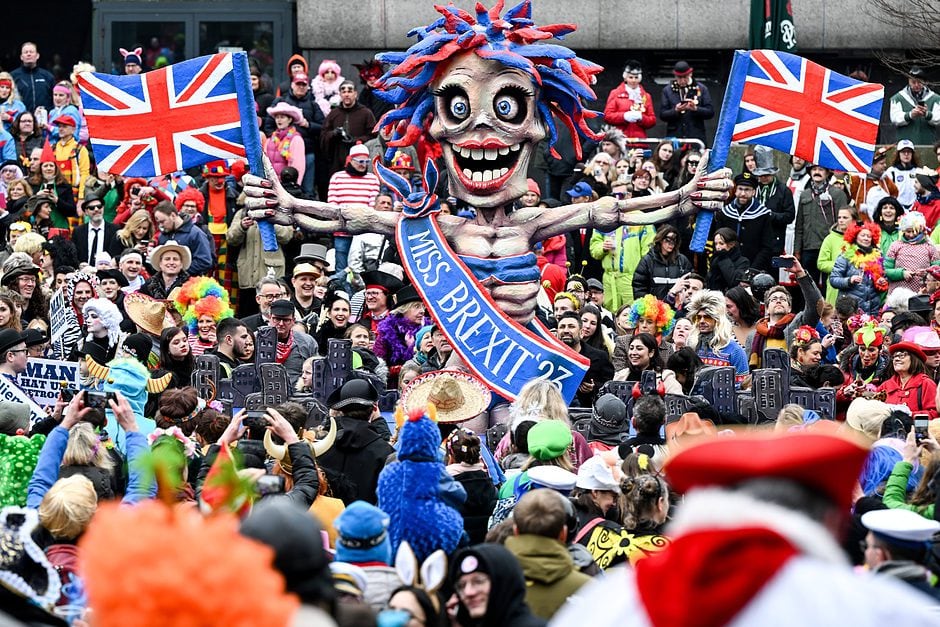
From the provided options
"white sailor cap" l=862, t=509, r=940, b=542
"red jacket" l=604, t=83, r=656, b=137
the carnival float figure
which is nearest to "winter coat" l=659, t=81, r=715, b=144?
"red jacket" l=604, t=83, r=656, b=137

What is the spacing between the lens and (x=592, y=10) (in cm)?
2298

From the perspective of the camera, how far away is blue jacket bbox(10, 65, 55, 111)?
20.2 meters

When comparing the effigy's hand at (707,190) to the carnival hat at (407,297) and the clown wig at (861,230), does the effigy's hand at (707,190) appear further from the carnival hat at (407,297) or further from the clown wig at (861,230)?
the clown wig at (861,230)

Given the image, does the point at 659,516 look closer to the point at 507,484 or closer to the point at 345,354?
the point at 507,484

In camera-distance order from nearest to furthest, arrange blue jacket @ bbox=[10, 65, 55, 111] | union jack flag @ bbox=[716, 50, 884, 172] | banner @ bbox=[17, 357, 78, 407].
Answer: banner @ bbox=[17, 357, 78, 407] < union jack flag @ bbox=[716, 50, 884, 172] < blue jacket @ bbox=[10, 65, 55, 111]

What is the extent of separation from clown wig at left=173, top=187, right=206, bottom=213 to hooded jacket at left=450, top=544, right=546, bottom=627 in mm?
11555

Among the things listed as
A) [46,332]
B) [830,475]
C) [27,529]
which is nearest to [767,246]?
[46,332]

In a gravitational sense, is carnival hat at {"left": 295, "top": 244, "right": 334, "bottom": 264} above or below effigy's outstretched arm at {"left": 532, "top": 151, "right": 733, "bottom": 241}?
below

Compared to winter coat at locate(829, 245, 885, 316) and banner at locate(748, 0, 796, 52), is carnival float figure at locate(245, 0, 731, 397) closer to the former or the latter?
winter coat at locate(829, 245, 885, 316)

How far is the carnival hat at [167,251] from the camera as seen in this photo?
49.6 feet

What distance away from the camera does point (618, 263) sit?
53.9 ft

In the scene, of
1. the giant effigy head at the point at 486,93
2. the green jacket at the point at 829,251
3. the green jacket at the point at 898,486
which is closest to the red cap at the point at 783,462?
the green jacket at the point at 898,486

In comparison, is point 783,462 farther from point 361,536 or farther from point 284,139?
point 284,139

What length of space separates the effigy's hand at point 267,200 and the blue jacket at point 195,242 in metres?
4.30
